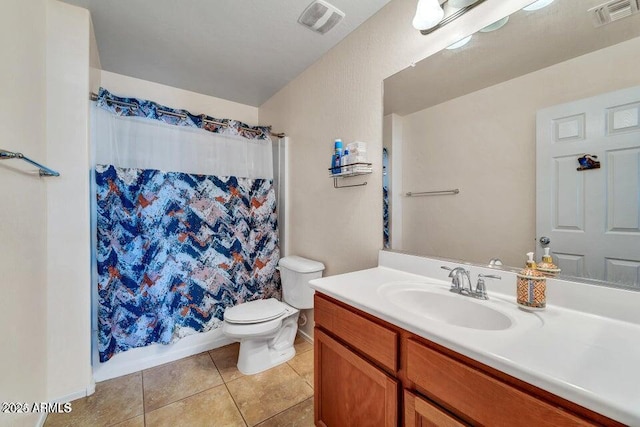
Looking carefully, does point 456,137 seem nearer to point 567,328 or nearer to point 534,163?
point 534,163

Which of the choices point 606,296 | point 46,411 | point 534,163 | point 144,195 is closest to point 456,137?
point 534,163

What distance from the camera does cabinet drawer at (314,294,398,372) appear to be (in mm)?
881

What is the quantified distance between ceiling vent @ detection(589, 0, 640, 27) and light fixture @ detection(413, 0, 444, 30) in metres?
0.55

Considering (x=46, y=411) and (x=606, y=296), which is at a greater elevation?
(x=606, y=296)

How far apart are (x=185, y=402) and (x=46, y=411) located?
71 cm

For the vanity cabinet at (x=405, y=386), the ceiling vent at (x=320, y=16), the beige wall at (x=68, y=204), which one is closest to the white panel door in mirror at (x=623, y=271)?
the vanity cabinet at (x=405, y=386)

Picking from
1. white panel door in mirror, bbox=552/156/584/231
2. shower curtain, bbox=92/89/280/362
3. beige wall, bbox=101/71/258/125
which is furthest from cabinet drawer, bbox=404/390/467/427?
beige wall, bbox=101/71/258/125

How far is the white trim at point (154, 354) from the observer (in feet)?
5.81

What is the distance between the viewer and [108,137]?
1742 mm

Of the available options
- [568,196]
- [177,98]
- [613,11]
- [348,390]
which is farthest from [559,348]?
[177,98]

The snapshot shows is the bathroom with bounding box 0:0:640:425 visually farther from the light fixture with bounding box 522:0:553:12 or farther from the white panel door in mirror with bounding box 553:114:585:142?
the white panel door in mirror with bounding box 553:114:585:142

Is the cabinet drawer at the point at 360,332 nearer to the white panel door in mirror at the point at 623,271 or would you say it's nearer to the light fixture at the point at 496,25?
the white panel door in mirror at the point at 623,271

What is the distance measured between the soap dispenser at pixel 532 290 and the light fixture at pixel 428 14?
1.16 metres

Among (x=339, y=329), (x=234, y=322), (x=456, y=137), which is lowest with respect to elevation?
(x=234, y=322)
